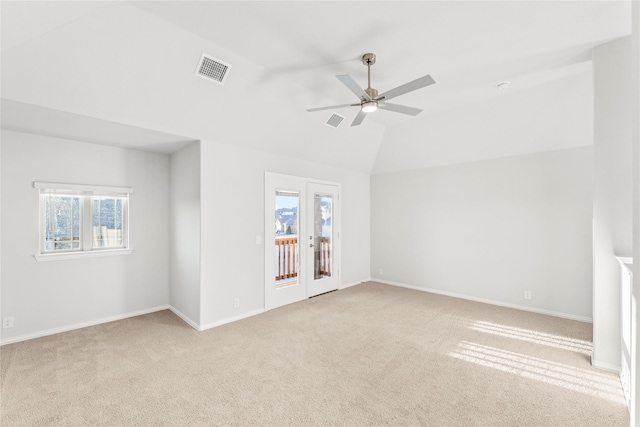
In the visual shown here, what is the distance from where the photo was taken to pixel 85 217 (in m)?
3.75

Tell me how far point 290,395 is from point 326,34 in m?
3.03

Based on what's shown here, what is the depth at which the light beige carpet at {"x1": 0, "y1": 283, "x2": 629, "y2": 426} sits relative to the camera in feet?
6.64

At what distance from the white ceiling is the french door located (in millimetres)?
937

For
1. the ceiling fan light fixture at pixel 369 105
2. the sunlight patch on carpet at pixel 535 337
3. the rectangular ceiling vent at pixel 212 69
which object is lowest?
the sunlight patch on carpet at pixel 535 337

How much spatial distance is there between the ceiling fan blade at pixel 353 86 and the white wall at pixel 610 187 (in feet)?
7.20

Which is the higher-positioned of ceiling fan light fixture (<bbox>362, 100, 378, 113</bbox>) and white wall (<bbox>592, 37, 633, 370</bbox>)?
ceiling fan light fixture (<bbox>362, 100, 378, 113</bbox>)

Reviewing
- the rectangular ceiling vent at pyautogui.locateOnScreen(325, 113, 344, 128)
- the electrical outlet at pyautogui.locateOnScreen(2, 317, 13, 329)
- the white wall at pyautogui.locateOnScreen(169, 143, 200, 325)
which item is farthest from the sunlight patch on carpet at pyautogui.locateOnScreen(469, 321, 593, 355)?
the electrical outlet at pyautogui.locateOnScreen(2, 317, 13, 329)

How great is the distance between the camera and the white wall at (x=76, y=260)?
3186 millimetres

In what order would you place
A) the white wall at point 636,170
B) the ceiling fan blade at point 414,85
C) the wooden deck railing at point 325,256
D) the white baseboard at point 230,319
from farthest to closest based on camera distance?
the wooden deck railing at point 325,256 → the white baseboard at point 230,319 → the ceiling fan blade at point 414,85 → the white wall at point 636,170

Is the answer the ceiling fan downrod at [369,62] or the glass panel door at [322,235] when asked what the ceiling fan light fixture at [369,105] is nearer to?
the ceiling fan downrod at [369,62]

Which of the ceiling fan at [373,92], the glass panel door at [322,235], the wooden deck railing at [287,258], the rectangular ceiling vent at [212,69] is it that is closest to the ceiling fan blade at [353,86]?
the ceiling fan at [373,92]

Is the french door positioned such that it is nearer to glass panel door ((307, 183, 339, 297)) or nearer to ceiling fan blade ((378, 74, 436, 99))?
glass panel door ((307, 183, 339, 297))

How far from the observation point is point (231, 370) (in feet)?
8.53

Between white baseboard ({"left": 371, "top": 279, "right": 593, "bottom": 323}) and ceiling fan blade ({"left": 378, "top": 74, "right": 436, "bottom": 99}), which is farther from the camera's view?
white baseboard ({"left": 371, "top": 279, "right": 593, "bottom": 323})
